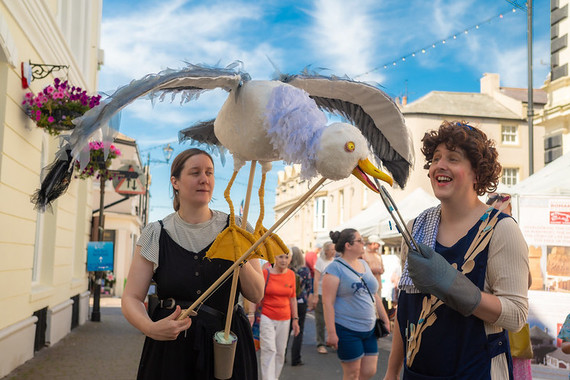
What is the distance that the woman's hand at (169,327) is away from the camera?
1.97m

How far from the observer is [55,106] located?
5.93m

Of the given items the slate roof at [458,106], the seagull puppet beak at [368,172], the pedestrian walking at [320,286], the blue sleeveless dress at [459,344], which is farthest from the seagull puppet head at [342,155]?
the slate roof at [458,106]

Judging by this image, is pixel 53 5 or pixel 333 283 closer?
pixel 333 283

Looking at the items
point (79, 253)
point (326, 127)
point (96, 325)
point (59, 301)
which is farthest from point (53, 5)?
point (326, 127)

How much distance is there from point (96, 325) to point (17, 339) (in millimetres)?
4760

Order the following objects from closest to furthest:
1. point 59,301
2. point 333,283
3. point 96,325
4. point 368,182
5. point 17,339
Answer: point 368,182
point 333,283
point 17,339
point 59,301
point 96,325

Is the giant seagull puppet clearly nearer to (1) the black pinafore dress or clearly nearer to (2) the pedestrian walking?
(1) the black pinafore dress

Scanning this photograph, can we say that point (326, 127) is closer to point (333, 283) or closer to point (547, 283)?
point (333, 283)

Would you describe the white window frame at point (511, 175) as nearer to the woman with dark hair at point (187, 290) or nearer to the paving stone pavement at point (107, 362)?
the paving stone pavement at point (107, 362)

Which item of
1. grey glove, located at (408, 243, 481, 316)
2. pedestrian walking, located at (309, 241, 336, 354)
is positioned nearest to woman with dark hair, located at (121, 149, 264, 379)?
grey glove, located at (408, 243, 481, 316)

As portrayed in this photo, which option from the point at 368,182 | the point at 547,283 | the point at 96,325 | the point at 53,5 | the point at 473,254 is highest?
the point at 53,5

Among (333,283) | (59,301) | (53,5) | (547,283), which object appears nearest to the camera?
(333,283)

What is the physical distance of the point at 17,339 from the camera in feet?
19.5

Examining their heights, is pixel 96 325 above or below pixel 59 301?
below
